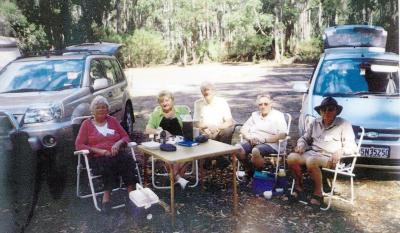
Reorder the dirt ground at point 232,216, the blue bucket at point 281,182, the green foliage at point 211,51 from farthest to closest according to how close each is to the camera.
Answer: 1. the green foliage at point 211,51
2. the blue bucket at point 281,182
3. the dirt ground at point 232,216

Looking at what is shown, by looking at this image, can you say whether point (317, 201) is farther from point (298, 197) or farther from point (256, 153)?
point (256, 153)

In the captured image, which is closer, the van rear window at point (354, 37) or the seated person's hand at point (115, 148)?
the seated person's hand at point (115, 148)

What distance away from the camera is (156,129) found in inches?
199

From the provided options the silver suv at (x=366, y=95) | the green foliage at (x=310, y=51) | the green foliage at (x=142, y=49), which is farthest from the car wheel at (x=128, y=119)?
the green foliage at (x=310, y=51)

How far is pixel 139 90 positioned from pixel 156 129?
1146 cm

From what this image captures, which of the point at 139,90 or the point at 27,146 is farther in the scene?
the point at 139,90

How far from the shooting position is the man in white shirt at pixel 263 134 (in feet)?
16.5

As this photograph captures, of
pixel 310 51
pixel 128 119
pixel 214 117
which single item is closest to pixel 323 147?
pixel 214 117

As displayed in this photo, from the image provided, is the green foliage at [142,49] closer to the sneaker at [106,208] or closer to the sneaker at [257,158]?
the sneaker at [257,158]

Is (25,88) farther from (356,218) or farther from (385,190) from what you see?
(385,190)

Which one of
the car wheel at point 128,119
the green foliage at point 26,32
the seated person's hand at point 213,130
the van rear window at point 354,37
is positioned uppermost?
the green foliage at point 26,32

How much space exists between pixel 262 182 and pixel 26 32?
78.2 feet

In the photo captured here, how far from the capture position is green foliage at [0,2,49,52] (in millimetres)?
22514

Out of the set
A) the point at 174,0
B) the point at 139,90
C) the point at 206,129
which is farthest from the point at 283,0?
the point at 206,129
